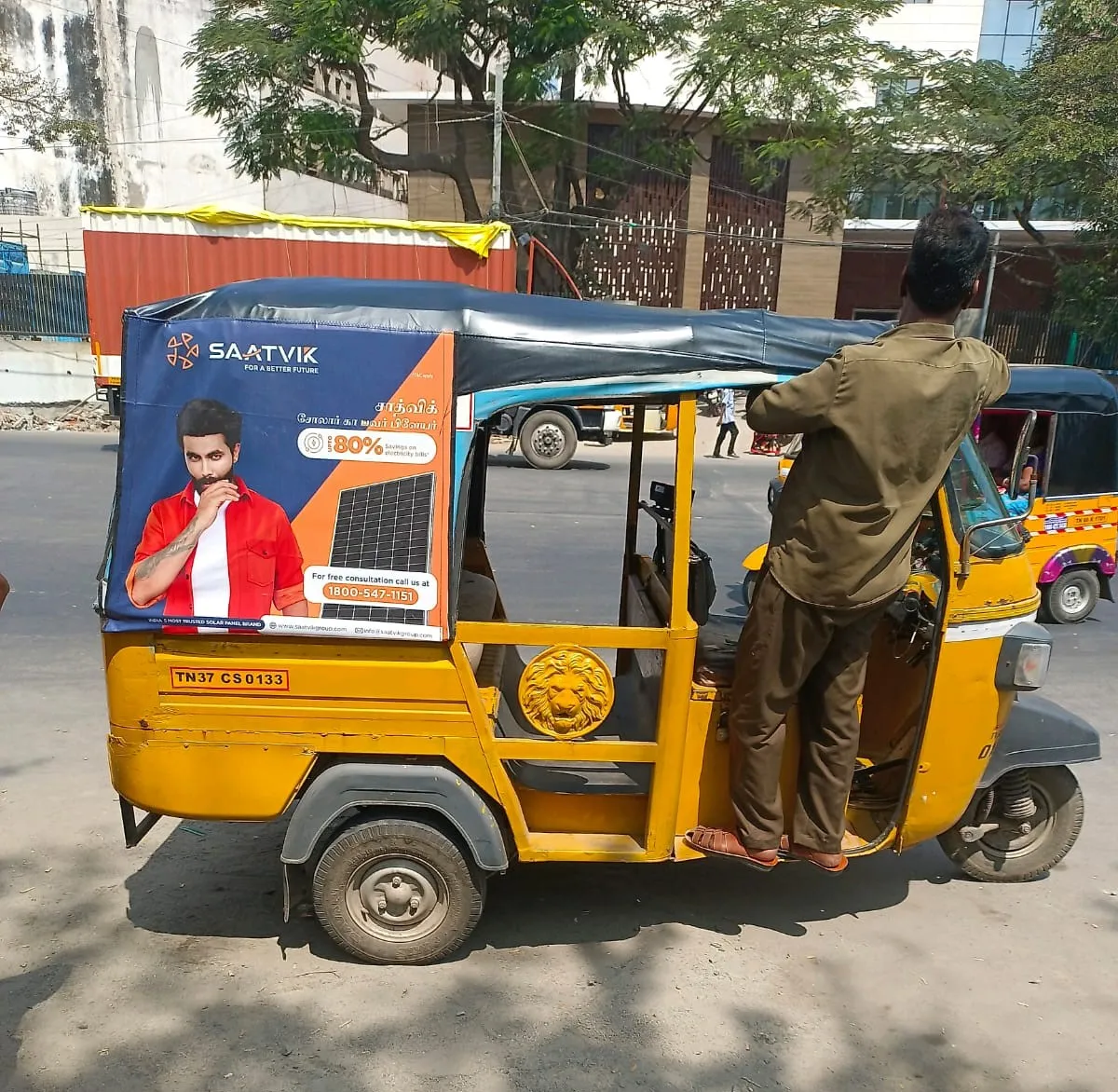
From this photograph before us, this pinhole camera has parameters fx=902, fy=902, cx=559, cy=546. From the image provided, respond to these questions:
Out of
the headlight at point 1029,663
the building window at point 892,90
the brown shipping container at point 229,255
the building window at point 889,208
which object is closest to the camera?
the headlight at point 1029,663

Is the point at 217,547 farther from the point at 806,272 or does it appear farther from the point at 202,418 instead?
the point at 806,272

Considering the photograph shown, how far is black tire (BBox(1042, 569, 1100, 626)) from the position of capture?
740 centimetres

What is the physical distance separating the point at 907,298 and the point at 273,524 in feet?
6.77

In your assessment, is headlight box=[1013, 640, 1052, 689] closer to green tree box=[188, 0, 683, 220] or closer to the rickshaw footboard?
the rickshaw footboard

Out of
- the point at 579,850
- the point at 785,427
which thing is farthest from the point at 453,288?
the point at 579,850

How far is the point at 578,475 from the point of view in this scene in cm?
1327

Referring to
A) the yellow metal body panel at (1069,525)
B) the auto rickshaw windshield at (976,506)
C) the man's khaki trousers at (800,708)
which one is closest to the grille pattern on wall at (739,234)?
the yellow metal body panel at (1069,525)

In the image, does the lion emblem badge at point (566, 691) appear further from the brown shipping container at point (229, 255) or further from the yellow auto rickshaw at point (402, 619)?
the brown shipping container at point (229, 255)

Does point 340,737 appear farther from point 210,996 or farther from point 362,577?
point 210,996

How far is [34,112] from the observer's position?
24.7 meters

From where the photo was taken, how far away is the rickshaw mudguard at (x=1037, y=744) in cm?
339

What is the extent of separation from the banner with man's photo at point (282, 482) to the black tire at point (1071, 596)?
252 inches

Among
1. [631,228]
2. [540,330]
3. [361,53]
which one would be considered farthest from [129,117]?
[540,330]

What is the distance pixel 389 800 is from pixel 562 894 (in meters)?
1.00
